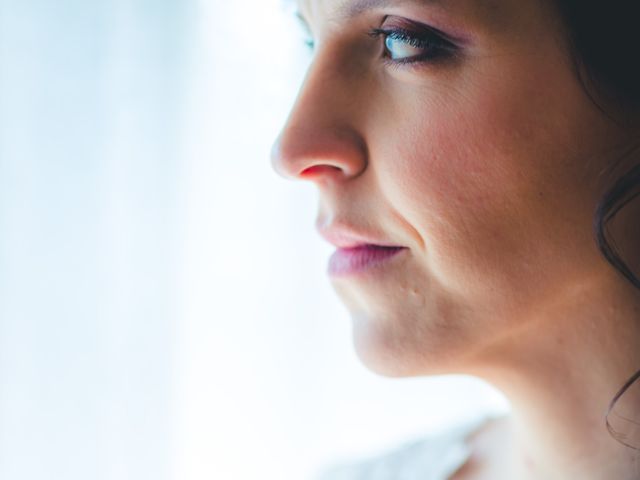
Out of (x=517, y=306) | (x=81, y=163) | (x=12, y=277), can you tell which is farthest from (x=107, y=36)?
(x=517, y=306)

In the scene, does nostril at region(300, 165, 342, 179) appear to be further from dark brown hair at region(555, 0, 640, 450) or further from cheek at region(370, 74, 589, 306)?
dark brown hair at region(555, 0, 640, 450)

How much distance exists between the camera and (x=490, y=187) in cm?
61

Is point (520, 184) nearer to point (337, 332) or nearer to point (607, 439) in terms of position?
point (607, 439)

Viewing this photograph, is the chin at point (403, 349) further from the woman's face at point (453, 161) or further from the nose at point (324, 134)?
the nose at point (324, 134)

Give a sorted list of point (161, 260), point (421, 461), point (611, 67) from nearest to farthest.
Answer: point (611, 67)
point (421, 461)
point (161, 260)

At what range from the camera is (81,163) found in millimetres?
1057

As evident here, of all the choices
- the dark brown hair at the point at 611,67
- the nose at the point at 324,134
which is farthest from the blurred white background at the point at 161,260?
the dark brown hair at the point at 611,67

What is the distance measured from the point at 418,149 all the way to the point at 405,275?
0.12 metres

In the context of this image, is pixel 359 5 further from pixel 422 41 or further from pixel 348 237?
pixel 348 237

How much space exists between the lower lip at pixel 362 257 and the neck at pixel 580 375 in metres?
0.14

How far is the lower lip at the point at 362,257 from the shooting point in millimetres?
665

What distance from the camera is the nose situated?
635 mm

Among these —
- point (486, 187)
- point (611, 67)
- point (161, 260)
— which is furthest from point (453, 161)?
point (161, 260)

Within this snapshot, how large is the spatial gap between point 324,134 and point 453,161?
12 centimetres
